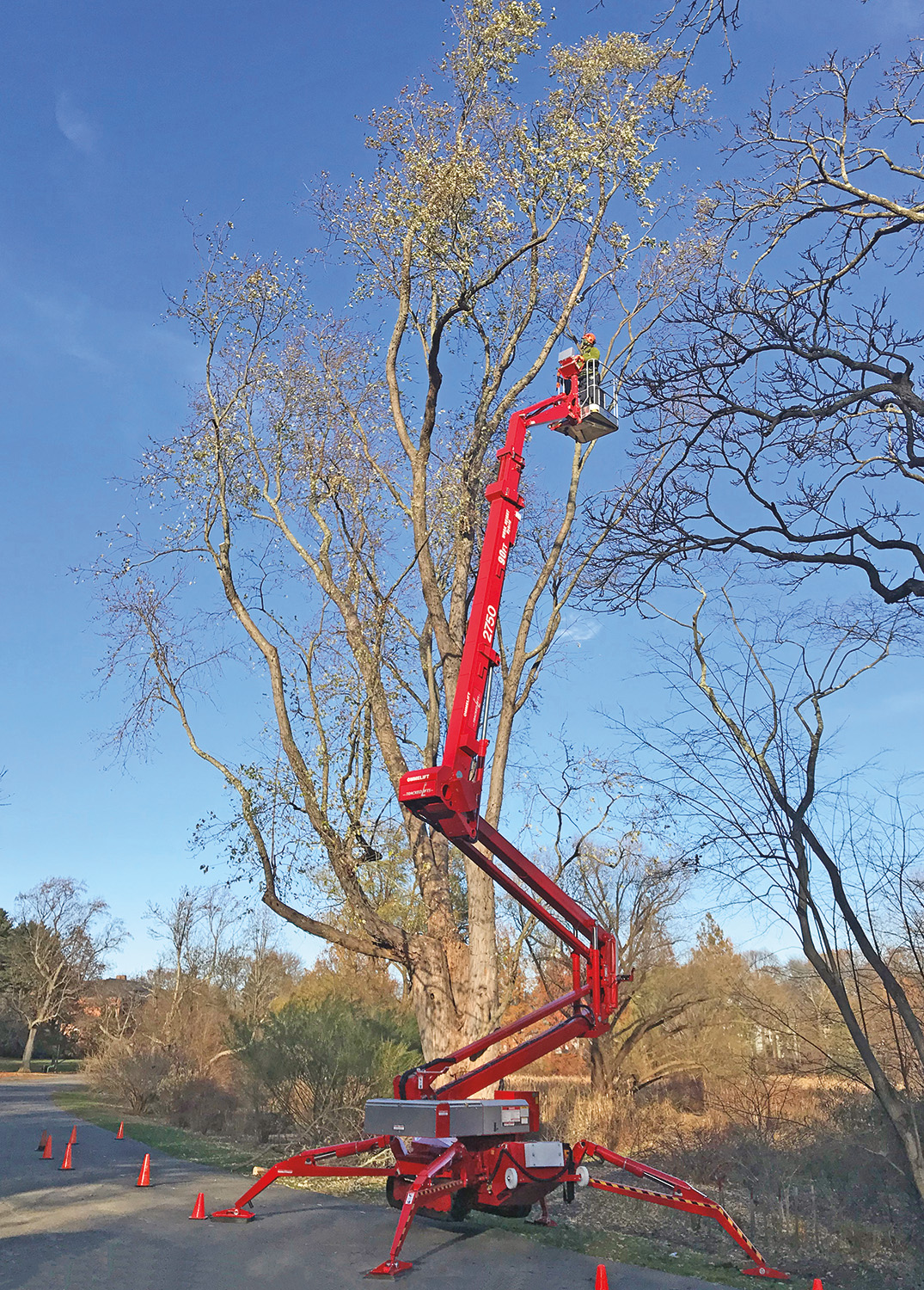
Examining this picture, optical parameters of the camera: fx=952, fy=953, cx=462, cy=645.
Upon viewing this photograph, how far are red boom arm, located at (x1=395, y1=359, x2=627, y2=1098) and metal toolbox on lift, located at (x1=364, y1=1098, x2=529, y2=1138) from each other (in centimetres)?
55

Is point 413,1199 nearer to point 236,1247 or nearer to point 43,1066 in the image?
point 236,1247

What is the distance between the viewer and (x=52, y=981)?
191ft

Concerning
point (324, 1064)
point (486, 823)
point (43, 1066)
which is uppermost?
point (486, 823)

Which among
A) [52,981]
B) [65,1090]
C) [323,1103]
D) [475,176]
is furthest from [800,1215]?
[52,981]

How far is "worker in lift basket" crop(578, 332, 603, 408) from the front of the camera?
32.8 ft

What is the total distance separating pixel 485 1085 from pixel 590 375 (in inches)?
295

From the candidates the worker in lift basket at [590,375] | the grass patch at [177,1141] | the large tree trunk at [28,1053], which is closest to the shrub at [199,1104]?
the grass patch at [177,1141]

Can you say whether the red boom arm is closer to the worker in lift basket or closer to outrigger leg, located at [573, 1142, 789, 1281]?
the worker in lift basket

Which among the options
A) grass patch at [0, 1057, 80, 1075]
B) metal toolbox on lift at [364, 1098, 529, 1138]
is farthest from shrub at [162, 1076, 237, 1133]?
grass patch at [0, 1057, 80, 1075]

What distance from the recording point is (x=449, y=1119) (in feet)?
28.7

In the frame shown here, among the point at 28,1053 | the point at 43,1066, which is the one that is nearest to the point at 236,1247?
the point at 28,1053

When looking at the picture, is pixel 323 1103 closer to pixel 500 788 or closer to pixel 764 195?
pixel 500 788

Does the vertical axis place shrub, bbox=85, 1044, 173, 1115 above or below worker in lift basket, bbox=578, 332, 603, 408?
below

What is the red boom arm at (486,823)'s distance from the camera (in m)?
8.62
